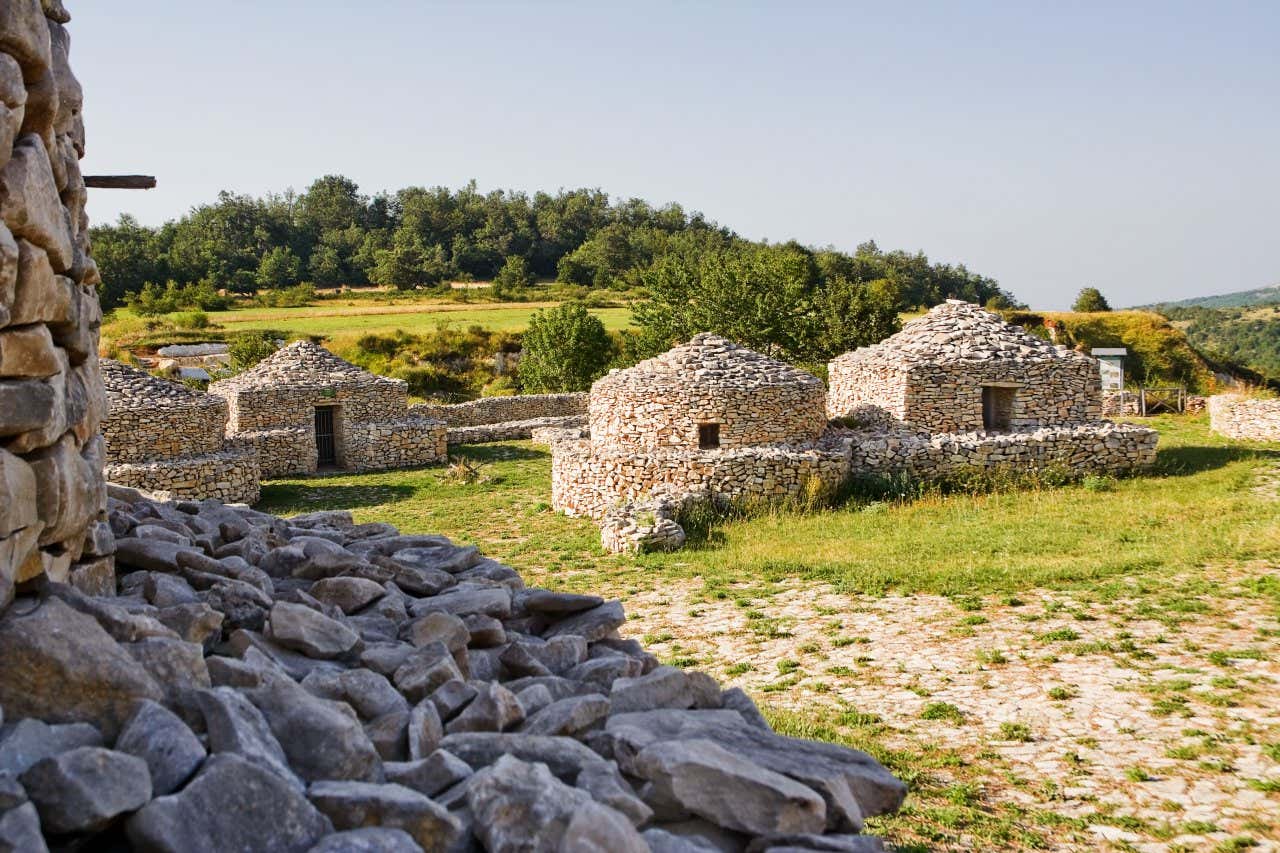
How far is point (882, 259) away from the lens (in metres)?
86.8

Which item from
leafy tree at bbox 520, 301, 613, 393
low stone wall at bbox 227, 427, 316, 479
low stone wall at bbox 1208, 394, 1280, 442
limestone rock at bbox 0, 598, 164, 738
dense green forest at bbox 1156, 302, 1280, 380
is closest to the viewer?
limestone rock at bbox 0, 598, 164, 738

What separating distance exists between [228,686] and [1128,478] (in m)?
18.1

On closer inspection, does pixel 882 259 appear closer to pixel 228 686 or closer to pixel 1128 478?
pixel 1128 478

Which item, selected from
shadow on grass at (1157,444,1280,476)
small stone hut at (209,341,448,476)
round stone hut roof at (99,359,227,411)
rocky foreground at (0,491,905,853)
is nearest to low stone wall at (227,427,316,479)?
small stone hut at (209,341,448,476)

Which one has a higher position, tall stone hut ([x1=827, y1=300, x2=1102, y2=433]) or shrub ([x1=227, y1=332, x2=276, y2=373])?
shrub ([x1=227, y1=332, x2=276, y2=373])

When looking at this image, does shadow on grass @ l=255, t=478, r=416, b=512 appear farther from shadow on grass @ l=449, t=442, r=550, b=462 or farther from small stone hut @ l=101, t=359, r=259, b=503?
shadow on grass @ l=449, t=442, r=550, b=462

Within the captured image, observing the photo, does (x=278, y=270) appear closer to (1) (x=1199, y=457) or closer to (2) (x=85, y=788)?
(1) (x=1199, y=457)

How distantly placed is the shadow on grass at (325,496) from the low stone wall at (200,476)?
0.51 meters

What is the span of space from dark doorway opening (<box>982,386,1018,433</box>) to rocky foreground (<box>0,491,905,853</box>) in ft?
53.6

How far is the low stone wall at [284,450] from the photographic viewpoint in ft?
72.7

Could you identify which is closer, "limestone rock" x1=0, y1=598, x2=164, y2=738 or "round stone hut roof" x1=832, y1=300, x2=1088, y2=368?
"limestone rock" x1=0, y1=598, x2=164, y2=738

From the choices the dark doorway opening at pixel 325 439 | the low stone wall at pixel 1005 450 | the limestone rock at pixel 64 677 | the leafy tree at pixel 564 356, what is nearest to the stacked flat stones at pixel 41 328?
the limestone rock at pixel 64 677

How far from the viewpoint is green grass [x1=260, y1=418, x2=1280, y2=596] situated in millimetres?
10867

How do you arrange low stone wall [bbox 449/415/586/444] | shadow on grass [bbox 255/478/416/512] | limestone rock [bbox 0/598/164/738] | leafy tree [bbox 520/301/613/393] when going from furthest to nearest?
leafy tree [bbox 520/301/613/393] < low stone wall [bbox 449/415/586/444] < shadow on grass [bbox 255/478/416/512] < limestone rock [bbox 0/598/164/738]
